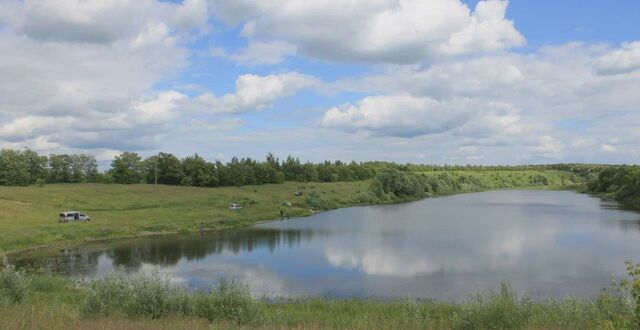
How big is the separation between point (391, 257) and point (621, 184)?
101m

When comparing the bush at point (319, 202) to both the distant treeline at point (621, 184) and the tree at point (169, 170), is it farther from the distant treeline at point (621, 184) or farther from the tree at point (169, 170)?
the distant treeline at point (621, 184)

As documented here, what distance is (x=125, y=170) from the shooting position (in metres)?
110

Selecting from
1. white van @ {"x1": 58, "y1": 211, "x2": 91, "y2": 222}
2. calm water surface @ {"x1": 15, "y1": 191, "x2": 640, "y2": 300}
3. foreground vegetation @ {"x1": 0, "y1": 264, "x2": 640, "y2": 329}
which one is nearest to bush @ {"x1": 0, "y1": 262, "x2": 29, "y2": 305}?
foreground vegetation @ {"x1": 0, "y1": 264, "x2": 640, "y2": 329}

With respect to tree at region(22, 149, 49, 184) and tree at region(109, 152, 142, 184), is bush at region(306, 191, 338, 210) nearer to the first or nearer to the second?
tree at region(109, 152, 142, 184)

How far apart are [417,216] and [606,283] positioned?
1896 inches

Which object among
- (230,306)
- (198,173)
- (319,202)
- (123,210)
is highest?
(198,173)

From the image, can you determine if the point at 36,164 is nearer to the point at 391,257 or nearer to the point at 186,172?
the point at 186,172

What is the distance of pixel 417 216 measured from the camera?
258 feet

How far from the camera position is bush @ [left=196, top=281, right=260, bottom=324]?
43.0 feet

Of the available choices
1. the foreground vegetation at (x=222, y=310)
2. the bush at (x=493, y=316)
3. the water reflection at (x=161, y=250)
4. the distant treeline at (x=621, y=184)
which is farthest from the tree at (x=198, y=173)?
the bush at (x=493, y=316)

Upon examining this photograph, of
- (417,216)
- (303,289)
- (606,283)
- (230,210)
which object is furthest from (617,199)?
(303,289)

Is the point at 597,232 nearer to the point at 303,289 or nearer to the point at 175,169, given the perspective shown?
the point at 303,289

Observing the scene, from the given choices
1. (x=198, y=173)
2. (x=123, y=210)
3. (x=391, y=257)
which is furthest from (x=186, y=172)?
(x=391, y=257)

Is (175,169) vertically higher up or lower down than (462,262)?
higher up
